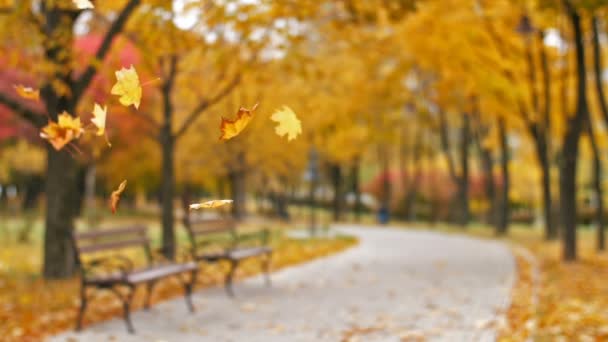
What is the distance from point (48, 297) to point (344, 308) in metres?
3.78

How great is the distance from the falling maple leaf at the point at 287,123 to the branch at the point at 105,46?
26.1 feet

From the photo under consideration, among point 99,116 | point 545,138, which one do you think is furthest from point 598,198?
point 99,116

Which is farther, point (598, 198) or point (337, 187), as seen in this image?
point (337, 187)

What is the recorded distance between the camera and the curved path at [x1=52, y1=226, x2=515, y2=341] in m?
7.17

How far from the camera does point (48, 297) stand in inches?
377

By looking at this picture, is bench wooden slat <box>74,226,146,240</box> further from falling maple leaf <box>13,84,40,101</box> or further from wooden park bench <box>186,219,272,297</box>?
falling maple leaf <box>13,84,40,101</box>

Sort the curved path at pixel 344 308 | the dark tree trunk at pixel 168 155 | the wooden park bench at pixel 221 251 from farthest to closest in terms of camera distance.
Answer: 1. the dark tree trunk at pixel 168 155
2. the wooden park bench at pixel 221 251
3. the curved path at pixel 344 308

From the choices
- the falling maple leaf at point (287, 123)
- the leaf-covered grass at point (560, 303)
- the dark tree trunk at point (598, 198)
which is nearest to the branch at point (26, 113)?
the leaf-covered grass at point (560, 303)

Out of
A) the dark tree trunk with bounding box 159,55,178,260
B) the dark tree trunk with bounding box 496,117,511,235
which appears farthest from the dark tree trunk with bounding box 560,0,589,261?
the dark tree trunk with bounding box 496,117,511,235

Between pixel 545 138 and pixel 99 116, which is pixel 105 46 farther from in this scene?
pixel 545 138

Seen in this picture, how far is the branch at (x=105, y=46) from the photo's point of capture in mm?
10062

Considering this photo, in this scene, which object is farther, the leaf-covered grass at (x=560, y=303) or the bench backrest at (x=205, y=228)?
the bench backrest at (x=205, y=228)

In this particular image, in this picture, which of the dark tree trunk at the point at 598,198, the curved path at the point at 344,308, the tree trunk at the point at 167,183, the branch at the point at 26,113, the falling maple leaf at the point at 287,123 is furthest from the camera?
the dark tree trunk at the point at 598,198

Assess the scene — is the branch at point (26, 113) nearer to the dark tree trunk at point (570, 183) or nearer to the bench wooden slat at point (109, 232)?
the bench wooden slat at point (109, 232)
